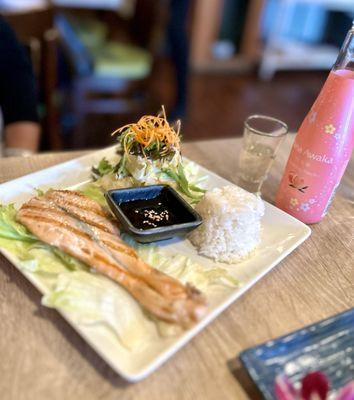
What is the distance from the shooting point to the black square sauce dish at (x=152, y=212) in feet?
3.17

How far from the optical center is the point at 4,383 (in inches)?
27.1

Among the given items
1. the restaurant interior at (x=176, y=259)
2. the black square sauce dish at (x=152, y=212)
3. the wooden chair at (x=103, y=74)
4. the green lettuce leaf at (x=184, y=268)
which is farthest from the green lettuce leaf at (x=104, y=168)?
the wooden chair at (x=103, y=74)

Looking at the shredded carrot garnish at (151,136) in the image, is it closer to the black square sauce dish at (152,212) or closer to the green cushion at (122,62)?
the black square sauce dish at (152,212)

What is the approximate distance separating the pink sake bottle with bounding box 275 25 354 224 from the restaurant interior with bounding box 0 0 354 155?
3.90 ft

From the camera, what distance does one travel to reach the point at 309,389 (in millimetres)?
722

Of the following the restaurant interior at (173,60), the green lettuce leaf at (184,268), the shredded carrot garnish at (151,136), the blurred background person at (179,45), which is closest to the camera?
the green lettuce leaf at (184,268)

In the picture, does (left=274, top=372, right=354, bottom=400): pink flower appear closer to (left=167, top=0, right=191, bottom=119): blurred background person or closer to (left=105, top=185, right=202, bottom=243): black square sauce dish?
(left=105, top=185, right=202, bottom=243): black square sauce dish

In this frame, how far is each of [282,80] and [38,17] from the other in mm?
3622

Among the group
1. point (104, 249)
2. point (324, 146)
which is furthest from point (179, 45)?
point (104, 249)

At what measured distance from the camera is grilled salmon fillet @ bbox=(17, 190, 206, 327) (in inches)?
31.3

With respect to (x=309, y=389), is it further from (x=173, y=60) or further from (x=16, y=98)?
(x=173, y=60)

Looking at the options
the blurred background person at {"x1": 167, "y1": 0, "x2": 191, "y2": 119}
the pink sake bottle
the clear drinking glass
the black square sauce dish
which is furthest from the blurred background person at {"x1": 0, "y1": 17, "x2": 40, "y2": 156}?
the blurred background person at {"x1": 167, "y1": 0, "x2": 191, "y2": 119}

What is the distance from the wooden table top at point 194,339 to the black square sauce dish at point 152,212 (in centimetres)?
24

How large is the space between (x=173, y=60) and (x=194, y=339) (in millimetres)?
2955
